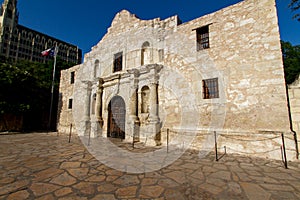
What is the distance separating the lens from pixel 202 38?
6.66 m

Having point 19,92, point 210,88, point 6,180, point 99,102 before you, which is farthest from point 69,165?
point 19,92

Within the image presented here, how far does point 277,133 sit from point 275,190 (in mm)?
2546

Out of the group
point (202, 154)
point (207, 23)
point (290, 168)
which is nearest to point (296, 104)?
point (290, 168)

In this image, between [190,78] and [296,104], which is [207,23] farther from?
[296,104]

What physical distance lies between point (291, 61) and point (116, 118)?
1789 cm

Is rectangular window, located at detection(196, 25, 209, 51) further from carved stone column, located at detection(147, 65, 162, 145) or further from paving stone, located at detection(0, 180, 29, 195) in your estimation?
paving stone, located at detection(0, 180, 29, 195)

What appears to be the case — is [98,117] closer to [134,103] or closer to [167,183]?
[134,103]

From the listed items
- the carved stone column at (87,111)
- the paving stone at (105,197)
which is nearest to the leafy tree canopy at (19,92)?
the carved stone column at (87,111)

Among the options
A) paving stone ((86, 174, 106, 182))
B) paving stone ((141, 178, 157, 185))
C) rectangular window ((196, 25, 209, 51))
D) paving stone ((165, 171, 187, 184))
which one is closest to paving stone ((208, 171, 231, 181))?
paving stone ((165, 171, 187, 184))

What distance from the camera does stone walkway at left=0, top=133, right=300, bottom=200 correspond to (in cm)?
247

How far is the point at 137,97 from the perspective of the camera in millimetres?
7840

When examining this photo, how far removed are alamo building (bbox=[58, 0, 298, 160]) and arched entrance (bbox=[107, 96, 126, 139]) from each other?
6 centimetres

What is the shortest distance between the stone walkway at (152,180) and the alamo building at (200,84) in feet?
4.03

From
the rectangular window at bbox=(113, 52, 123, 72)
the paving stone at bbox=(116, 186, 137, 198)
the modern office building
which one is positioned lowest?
the paving stone at bbox=(116, 186, 137, 198)
